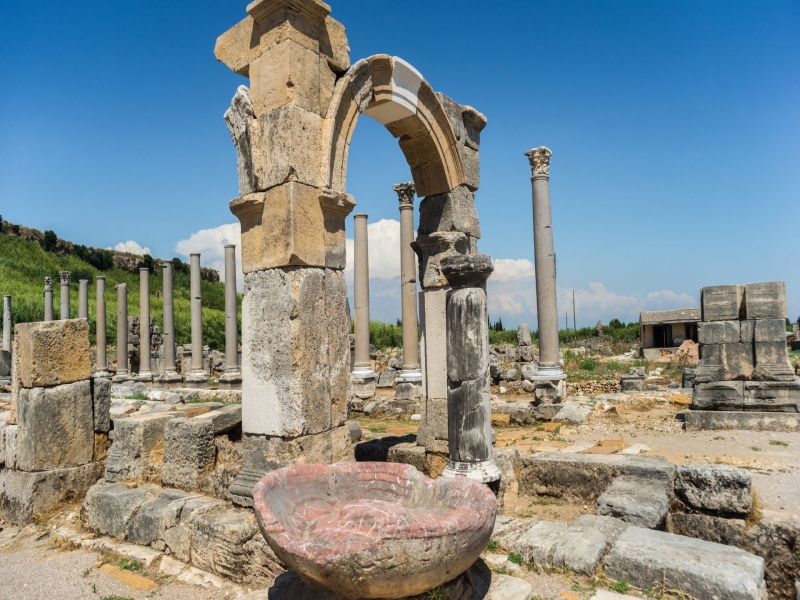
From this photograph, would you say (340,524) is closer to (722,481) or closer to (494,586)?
(494,586)

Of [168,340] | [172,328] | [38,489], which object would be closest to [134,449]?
[38,489]

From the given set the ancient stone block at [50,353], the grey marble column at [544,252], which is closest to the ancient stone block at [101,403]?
the ancient stone block at [50,353]

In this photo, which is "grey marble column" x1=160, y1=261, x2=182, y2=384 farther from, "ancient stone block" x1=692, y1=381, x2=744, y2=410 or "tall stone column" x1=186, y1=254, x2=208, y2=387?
"ancient stone block" x1=692, y1=381, x2=744, y2=410

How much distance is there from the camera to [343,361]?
209 inches

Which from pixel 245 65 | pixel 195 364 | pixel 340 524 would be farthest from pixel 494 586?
pixel 195 364

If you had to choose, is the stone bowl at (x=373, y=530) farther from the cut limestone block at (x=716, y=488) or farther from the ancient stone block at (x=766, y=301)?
the ancient stone block at (x=766, y=301)

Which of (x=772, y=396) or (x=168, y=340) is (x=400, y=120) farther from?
(x=168, y=340)

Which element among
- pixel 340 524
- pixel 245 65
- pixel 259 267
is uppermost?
pixel 245 65

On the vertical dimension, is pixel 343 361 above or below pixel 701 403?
above

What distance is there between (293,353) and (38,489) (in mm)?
4201

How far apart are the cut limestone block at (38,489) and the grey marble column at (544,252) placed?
9548 mm

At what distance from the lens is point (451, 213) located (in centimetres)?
700

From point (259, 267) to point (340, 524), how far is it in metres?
2.75

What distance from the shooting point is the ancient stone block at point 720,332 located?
10305 millimetres
